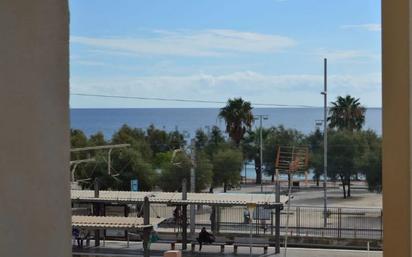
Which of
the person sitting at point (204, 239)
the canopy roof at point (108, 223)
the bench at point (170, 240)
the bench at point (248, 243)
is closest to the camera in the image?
the canopy roof at point (108, 223)

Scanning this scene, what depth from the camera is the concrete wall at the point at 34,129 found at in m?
1.78

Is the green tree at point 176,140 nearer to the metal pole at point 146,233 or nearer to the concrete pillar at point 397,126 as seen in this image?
the metal pole at point 146,233

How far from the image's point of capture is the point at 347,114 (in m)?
50.2

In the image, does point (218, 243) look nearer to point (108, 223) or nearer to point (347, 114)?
point (108, 223)

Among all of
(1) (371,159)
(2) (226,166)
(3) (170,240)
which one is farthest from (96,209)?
(1) (371,159)

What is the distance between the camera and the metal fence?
973 inches

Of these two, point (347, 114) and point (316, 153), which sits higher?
point (347, 114)

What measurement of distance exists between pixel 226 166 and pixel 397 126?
39.5 metres

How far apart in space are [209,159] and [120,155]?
5771 millimetres

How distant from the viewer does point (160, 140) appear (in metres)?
52.0

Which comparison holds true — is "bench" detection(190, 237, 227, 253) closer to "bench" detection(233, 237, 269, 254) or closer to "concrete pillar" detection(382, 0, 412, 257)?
"bench" detection(233, 237, 269, 254)

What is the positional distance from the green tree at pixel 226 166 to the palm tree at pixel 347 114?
10414 millimetres

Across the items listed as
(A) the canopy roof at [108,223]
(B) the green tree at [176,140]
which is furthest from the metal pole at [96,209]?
(B) the green tree at [176,140]

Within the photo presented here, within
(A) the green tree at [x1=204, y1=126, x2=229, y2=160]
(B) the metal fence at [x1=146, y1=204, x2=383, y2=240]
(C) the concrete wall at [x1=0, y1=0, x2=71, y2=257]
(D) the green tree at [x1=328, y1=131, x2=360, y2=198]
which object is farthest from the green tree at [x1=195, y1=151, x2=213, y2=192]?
(C) the concrete wall at [x1=0, y1=0, x2=71, y2=257]
